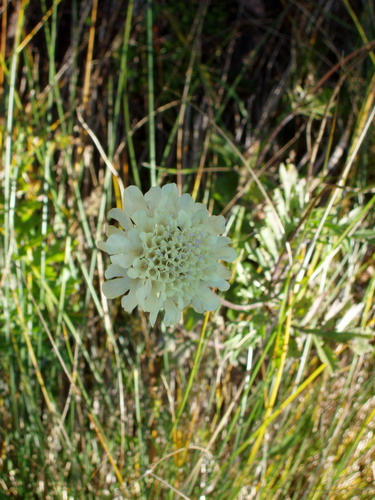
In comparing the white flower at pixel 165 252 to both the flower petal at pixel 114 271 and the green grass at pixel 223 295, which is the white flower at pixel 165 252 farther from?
the green grass at pixel 223 295

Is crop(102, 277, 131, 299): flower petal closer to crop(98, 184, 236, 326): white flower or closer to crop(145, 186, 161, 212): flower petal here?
crop(98, 184, 236, 326): white flower

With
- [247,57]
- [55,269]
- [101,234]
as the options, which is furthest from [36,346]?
[247,57]

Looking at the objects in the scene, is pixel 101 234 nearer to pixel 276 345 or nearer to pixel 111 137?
pixel 111 137

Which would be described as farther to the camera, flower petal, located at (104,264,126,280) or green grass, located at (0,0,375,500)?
green grass, located at (0,0,375,500)

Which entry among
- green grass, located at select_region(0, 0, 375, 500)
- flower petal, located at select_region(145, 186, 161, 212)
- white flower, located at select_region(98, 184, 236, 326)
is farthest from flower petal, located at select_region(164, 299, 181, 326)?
green grass, located at select_region(0, 0, 375, 500)

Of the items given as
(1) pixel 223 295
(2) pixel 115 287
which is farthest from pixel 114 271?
(1) pixel 223 295
